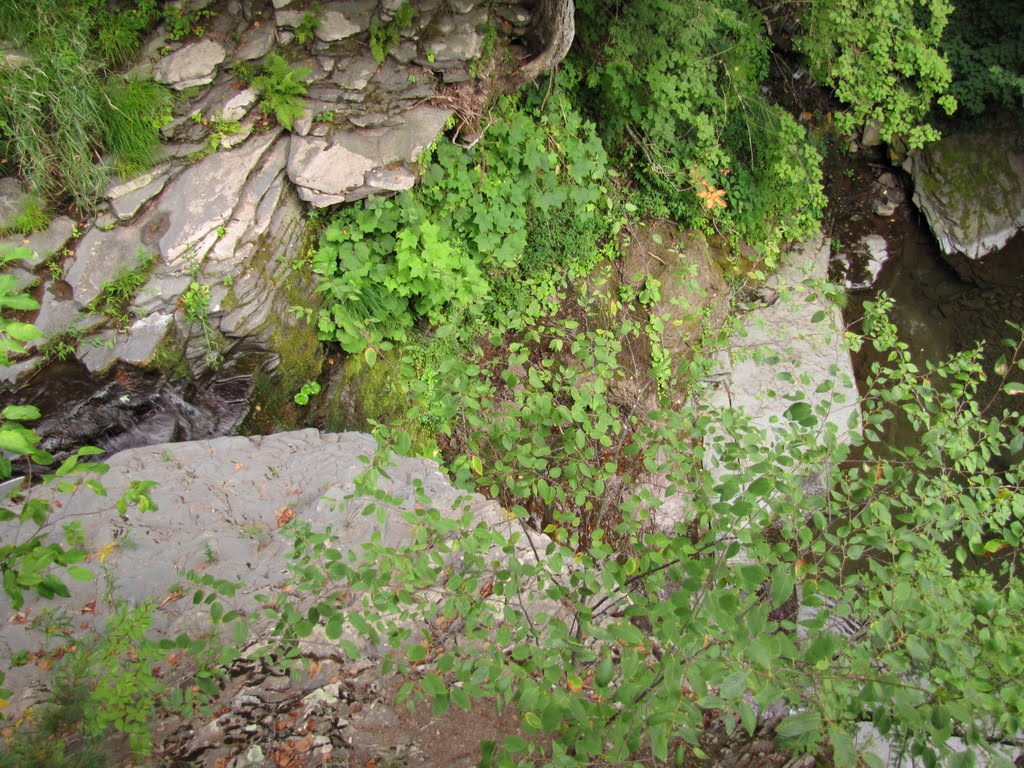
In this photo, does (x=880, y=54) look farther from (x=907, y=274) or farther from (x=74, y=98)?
(x=74, y=98)

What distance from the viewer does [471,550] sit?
242cm

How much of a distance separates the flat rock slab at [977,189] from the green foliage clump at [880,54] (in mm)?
1288

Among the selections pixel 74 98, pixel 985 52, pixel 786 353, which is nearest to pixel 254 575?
pixel 74 98

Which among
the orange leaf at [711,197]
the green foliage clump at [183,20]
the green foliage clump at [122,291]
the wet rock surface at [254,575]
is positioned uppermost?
the green foliage clump at [183,20]

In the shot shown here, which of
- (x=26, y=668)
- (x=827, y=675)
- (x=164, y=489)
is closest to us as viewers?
(x=827, y=675)

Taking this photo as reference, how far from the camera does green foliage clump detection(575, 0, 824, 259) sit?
584cm

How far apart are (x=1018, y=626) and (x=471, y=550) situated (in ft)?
7.56

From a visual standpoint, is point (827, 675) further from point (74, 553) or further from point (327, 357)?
point (327, 357)

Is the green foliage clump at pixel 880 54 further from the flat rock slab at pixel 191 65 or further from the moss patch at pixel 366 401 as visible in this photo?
the flat rock slab at pixel 191 65

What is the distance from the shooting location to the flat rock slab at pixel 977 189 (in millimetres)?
8164

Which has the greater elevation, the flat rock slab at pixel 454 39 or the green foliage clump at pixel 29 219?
the flat rock slab at pixel 454 39

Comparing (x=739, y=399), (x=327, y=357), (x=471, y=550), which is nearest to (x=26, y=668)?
(x=471, y=550)

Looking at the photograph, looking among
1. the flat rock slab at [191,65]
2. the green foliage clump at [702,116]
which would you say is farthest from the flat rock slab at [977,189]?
the flat rock slab at [191,65]

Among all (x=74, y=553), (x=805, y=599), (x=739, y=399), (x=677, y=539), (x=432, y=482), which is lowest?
(x=739, y=399)
